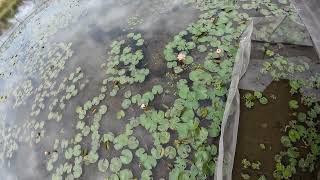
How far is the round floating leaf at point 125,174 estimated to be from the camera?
3.82 m

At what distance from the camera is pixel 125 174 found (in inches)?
151

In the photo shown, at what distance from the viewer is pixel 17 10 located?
34.5 ft

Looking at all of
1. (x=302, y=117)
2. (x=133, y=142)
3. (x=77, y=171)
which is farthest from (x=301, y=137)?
(x=77, y=171)

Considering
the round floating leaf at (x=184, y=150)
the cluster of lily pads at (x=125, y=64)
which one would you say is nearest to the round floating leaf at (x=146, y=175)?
the round floating leaf at (x=184, y=150)

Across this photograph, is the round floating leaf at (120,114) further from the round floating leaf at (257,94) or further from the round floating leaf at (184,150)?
the round floating leaf at (257,94)

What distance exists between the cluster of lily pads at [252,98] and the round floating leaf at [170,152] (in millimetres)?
937

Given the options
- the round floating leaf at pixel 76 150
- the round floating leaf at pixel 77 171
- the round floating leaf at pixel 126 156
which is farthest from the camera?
the round floating leaf at pixel 76 150

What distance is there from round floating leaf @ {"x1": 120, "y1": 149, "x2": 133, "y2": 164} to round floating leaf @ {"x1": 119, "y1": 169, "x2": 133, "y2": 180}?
10 cm

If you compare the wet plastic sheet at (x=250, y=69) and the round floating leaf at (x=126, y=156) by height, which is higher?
the wet plastic sheet at (x=250, y=69)

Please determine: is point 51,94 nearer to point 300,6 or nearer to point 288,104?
point 288,104

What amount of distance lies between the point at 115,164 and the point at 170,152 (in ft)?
2.12

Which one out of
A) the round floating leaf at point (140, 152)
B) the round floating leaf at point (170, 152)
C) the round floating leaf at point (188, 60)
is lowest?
the round floating leaf at point (140, 152)

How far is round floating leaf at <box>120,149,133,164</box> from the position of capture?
12.8 feet

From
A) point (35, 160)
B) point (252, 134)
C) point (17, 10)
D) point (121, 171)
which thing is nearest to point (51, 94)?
point (35, 160)
